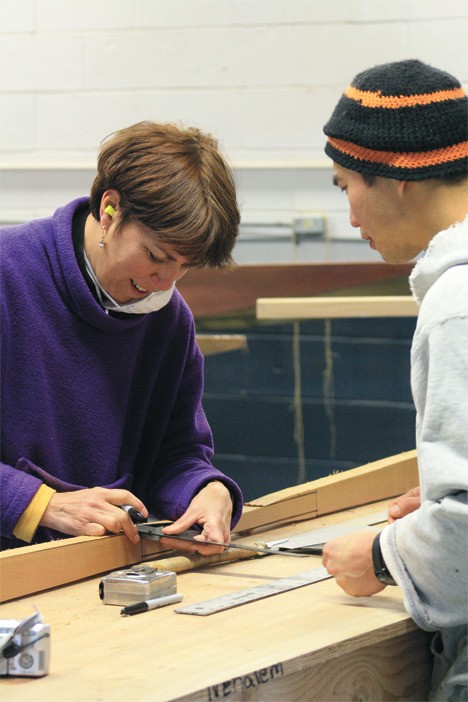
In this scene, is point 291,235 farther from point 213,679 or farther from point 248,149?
point 213,679

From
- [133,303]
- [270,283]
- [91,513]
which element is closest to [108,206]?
[133,303]

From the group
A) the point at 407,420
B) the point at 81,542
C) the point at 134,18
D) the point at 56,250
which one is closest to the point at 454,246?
the point at 81,542

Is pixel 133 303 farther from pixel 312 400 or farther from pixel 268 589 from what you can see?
pixel 312 400

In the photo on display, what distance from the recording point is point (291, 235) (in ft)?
12.8

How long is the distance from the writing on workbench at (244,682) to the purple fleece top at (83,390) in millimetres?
664

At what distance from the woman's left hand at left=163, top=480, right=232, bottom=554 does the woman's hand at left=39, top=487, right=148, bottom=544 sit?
0.24 feet

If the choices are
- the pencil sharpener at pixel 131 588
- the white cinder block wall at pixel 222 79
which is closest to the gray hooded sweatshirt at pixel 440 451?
the pencil sharpener at pixel 131 588

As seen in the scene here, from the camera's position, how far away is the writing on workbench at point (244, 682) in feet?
3.44

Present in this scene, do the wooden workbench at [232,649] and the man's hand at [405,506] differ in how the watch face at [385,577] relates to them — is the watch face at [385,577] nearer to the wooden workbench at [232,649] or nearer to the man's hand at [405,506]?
the wooden workbench at [232,649]

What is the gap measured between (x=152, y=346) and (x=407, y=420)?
2.08 metres

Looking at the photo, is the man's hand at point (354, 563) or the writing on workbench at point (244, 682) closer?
the writing on workbench at point (244, 682)

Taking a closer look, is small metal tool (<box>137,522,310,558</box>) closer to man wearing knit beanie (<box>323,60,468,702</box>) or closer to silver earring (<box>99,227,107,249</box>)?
man wearing knit beanie (<box>323,60,468,702</box>)

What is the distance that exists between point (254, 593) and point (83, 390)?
56cm

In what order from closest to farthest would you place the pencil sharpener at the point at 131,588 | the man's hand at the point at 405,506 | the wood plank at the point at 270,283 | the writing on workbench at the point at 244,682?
the writing on workbench at the point at 244,682 → the pencil sharpener at the point at 131,588 → the man's hand at the point at 405,506 → the wood plank at the point at 270,283
